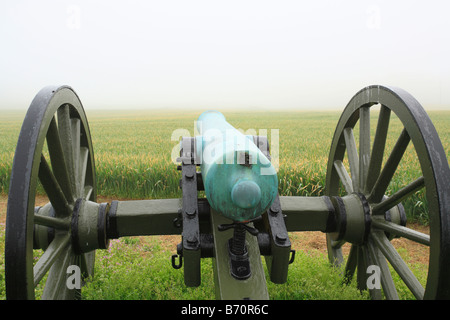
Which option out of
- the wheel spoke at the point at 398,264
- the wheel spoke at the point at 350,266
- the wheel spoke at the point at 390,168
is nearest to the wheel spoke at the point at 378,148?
the wheel spoke at the point at 390,168

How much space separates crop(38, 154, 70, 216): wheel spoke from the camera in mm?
2094

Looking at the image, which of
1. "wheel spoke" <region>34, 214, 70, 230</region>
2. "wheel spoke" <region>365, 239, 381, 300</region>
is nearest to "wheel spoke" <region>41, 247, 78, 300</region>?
"wheel spoke" <region>34, 214, 70, 230</region>

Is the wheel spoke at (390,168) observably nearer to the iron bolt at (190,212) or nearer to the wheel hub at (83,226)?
the iron bolt at (190,212)

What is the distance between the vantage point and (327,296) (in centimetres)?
289

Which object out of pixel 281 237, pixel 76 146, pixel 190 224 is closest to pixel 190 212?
pixel 190 224

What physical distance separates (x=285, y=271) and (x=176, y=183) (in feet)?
14.9

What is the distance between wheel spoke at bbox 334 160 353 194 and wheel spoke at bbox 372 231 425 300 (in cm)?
54

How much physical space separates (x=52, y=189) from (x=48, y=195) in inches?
1.8

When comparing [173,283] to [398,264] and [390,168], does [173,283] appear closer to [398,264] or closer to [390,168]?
[398,264]

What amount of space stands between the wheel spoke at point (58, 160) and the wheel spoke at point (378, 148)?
2130 millimetres

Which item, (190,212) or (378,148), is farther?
(378,148)

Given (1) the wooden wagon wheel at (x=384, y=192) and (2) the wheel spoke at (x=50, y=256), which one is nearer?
(1) the wooden wagon wheel at (x=384, y=192)

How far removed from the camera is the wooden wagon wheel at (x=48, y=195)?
1590 mm

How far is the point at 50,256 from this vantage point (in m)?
2.09
